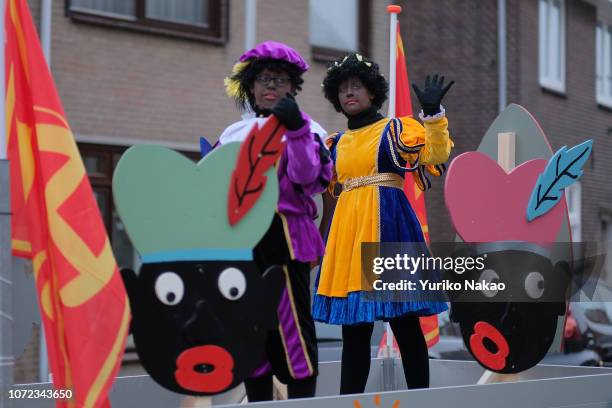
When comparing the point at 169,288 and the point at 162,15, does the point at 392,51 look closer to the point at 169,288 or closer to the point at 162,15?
the point at 169,288

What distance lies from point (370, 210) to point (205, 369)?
1.22 m

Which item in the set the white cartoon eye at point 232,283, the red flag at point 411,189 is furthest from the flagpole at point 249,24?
the white cartoon eye at point 232,283

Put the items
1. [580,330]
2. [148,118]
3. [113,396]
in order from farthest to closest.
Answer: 1. [148,118]
2. [580,330]
3. [113,396]

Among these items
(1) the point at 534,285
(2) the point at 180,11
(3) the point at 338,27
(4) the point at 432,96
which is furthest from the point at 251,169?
(3) the point at 338,27

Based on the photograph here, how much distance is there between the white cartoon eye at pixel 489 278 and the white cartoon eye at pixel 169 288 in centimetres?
146

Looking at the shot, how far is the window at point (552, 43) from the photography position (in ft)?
48.7

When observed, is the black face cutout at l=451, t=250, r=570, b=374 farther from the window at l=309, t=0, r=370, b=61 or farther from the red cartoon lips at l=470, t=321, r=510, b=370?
the window at l=309, t=0, r=370, b=61

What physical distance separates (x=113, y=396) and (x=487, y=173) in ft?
5.15

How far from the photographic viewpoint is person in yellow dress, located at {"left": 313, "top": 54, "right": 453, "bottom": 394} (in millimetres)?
3750

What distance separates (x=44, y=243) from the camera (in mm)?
2742

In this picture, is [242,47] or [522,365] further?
[242,47]

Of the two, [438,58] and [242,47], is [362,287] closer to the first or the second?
[242,47]

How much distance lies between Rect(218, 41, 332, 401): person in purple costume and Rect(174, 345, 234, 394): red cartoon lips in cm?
41

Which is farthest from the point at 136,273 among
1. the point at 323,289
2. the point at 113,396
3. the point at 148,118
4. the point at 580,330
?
the point at 148,118
